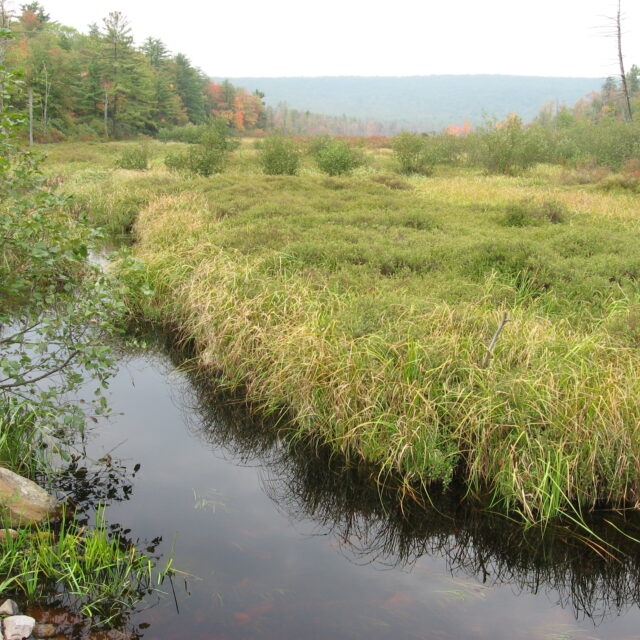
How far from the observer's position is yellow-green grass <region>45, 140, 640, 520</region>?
492cm

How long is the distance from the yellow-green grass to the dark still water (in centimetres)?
40

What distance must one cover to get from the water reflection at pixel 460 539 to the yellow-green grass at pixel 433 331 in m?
0.23

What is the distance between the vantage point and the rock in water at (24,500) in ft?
13.7

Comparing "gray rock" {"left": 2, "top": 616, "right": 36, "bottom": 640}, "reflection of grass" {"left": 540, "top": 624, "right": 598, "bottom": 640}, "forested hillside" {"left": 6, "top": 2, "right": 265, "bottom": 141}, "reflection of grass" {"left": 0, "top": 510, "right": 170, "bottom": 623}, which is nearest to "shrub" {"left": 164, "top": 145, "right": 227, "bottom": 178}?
"reflection of grass" {"left": 0, "top": 510, "right": 170, "bottom": 623}

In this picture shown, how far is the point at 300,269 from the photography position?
29.8ft

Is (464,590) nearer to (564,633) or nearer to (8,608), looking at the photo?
(564,633)

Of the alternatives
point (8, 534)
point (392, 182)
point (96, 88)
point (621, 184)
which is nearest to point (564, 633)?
point (8, 534)

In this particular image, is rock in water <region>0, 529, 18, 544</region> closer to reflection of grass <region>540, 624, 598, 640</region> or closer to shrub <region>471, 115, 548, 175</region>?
reflection of grass <region>540, 624, 598, 640</region>

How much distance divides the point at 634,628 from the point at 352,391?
288 centimetres

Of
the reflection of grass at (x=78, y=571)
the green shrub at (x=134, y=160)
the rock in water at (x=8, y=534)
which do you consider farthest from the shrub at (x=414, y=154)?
the rock in water at (x=8, y=534)

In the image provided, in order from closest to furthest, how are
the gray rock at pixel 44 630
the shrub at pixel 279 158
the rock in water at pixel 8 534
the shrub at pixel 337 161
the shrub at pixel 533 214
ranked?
the gray rock at pixel 44 630, the rock in water at pixel 8 534, the shrub at pixel 533 214, the shrub at pixel 279 158, the shrub at pixel 337 161

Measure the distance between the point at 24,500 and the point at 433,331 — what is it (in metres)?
4.32

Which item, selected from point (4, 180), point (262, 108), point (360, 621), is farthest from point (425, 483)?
point (262, 108)

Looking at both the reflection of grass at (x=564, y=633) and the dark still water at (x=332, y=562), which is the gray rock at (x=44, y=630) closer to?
the dark still water at (x=332, y=562)
